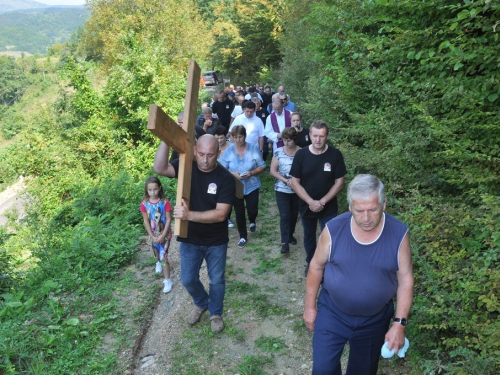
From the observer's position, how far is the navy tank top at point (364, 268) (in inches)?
101

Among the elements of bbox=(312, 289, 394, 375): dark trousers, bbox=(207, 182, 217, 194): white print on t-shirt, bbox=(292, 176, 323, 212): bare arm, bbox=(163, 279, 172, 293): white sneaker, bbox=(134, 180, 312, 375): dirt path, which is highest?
bbox=(207, 182, 217, 194): white print on t-shirt

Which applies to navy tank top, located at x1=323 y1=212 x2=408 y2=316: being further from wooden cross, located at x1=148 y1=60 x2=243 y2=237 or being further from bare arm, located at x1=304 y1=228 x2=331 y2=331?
wooden cross, located at x1=148 y1=60 x2=243 y2=237

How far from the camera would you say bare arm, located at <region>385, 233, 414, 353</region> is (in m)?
2.57

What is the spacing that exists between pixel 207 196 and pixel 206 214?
0.70 feet

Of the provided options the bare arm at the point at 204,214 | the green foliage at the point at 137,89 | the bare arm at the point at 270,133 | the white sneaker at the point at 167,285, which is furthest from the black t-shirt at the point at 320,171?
the green foliage at the point at 137,89

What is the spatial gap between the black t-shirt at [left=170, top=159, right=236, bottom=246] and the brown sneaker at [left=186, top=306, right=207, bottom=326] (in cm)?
98

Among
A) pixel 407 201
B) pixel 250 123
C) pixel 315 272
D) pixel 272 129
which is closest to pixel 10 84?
pixel 250 123

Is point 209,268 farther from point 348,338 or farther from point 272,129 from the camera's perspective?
point 272,129

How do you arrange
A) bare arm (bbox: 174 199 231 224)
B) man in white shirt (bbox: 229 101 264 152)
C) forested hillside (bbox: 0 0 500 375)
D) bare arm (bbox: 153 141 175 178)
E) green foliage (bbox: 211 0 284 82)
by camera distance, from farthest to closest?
green foliage (bbox: 211 0 284 82) < man in white shirt (bbox: 229 101 264 152) < bare arm (bbox: 153 141 175 178) < bare arm (bbox: 174 199 231 224) < forested hillside (bbox: 0 0 500 375)

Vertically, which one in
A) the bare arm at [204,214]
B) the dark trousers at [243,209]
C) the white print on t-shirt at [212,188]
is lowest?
the dark trousers at [243,209]

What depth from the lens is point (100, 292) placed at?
517cm

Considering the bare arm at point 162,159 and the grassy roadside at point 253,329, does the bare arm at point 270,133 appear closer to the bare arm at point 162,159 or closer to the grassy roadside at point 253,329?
the grassy roadside at point 253,329

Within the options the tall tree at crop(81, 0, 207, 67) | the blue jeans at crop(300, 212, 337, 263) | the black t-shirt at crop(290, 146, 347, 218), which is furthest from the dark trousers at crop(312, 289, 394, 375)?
the tall tree at crop(81, 0, 207, 67)

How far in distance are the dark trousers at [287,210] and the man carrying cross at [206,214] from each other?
175cm
